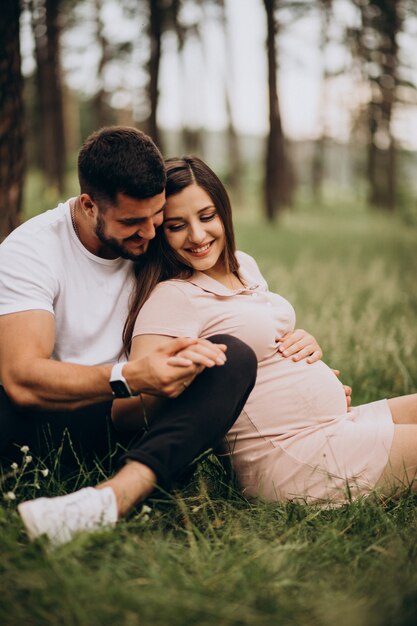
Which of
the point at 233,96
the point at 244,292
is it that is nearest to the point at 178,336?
the point at 244,292

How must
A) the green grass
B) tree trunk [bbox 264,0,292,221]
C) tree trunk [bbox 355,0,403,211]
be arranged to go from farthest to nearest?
tree trunk [bbox 355,0,403,211]
tree trunk [bbox 264,0,292,221]
the green grass

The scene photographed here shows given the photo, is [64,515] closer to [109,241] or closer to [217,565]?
[217,565]

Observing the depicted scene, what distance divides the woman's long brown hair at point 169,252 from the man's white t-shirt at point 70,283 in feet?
0.23

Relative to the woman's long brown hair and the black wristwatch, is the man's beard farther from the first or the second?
the black wristwatch

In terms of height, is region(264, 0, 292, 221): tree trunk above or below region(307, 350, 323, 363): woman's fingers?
above

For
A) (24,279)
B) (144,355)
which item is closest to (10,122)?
(24,279)

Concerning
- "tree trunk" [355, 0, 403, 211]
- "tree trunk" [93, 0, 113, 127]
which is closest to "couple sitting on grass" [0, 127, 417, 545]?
"tree trunk" [355, 0, 403, 211]

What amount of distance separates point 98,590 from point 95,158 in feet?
5.66

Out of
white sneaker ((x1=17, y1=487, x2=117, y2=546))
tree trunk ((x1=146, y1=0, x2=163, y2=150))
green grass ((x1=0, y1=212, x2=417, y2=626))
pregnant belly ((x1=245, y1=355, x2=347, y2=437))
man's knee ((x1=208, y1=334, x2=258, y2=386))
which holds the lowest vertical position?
green grass ((x1=0, y1=212, x2=417, y2=626))

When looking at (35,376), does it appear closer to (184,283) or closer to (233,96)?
(184,283)

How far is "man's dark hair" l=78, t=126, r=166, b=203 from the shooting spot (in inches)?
111

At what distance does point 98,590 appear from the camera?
203 centimetres

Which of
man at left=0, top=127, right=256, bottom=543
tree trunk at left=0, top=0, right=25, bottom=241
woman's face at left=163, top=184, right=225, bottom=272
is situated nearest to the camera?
man at left=0, top=127, right=256, bottom=543

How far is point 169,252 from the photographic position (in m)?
3.06
